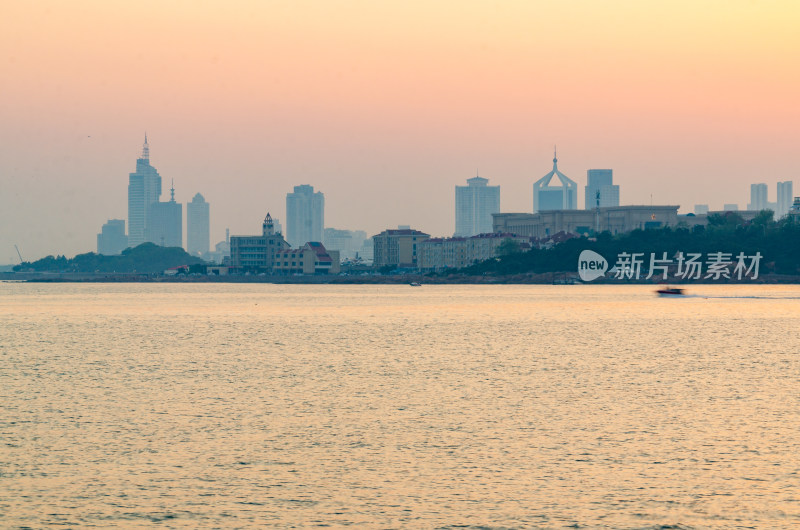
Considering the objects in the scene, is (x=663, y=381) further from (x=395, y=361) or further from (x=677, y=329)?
(x=677, y=329)

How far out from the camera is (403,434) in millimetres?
36219

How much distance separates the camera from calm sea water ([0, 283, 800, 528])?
25.5 m

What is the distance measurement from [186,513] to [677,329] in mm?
79134

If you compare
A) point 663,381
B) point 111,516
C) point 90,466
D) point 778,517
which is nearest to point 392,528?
point 111,516

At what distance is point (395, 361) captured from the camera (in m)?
64.9

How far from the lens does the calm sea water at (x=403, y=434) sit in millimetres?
25547

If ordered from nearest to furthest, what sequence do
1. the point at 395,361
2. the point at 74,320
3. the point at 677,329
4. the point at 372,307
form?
the point at 395,361, the point at 677,329, the point at 74,320, the point at 372,307

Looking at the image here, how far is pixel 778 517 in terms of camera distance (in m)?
24.3

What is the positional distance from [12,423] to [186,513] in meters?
17.1

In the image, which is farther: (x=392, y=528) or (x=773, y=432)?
(x=773, y=432)

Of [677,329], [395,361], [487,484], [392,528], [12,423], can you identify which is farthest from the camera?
[677,329]

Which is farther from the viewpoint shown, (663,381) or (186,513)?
(663,381)

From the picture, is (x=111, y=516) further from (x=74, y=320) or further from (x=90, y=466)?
(x=74, y=320)

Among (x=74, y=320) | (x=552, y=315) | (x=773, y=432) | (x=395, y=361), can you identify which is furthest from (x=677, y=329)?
(x=74, y=320)
